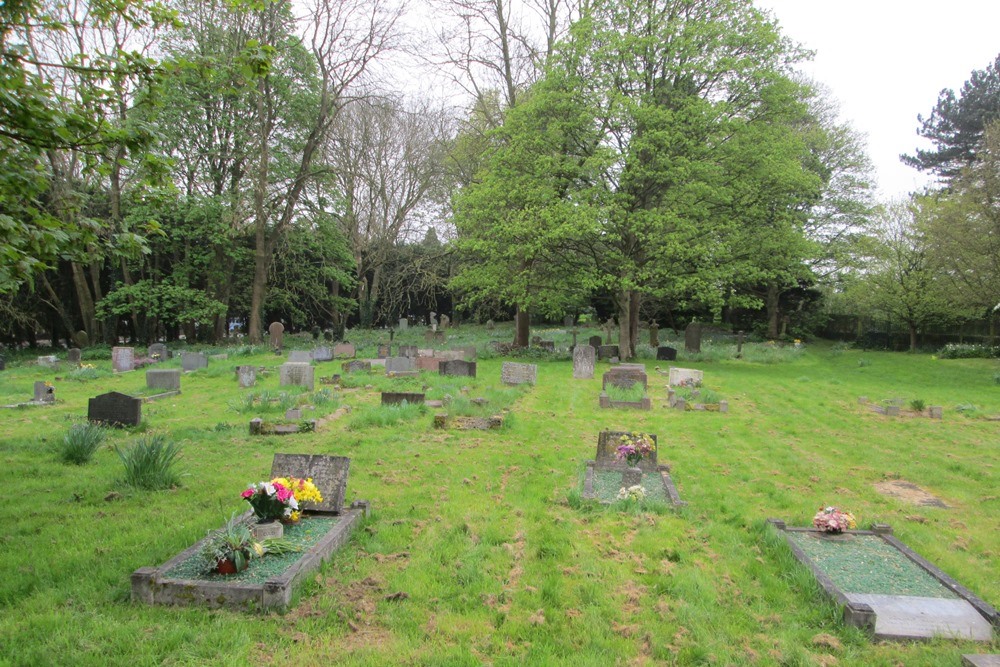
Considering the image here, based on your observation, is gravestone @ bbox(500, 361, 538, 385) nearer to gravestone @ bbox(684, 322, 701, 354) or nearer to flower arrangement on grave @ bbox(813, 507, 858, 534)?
flower arrangement on grave @ bbox(813, 507, 858, 534)

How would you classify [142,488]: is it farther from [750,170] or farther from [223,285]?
[223,285]

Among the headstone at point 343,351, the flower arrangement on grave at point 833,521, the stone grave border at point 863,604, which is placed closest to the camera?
the stone grave border at point 863,604

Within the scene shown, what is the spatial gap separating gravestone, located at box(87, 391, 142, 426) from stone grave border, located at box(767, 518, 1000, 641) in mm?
10132

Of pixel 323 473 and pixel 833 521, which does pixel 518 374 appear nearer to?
pixel 323 473

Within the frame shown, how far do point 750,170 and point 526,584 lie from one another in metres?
20.7

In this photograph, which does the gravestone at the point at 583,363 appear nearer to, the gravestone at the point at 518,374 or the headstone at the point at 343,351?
the gravestone at the point at 518,374

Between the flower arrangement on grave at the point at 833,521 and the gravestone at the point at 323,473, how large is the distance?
4.80m

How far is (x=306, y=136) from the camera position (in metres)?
29.0

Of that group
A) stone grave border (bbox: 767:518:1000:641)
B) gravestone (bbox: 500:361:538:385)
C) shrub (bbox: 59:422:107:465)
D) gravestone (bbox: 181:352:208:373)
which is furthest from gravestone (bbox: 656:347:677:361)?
shrub (bbox: 59:422:107:465)

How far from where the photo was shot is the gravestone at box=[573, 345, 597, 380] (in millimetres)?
18484

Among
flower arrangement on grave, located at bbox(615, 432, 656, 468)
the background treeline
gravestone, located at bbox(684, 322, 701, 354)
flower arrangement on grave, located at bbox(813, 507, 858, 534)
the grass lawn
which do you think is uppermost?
the background treeline

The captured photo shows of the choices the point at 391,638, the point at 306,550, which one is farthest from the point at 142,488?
the point at 391,638

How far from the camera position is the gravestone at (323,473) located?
20.7 ft

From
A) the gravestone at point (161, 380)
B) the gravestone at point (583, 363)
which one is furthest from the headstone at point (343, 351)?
the gravestone at point (583, 363)
